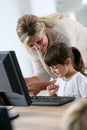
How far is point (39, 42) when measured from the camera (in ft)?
7.12

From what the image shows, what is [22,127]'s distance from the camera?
58.9 inches

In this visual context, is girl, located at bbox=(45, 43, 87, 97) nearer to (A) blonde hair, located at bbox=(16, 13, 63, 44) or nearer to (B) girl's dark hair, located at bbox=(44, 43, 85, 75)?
(B) girl's dark hair, located at bbox=(44, 43, 85, 75)

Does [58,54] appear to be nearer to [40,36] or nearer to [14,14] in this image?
[40,36]

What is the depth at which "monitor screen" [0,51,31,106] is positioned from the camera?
138 centimetres

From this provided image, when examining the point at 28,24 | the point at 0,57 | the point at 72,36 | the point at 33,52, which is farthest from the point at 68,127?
the point at 72,36

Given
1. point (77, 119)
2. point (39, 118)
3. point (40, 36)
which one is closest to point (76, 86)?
point (39, 118)

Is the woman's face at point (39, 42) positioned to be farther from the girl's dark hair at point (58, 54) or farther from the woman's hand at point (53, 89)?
the woman's hand at point (53, 89)

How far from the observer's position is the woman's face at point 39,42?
215 cm

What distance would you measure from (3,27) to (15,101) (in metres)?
2.08

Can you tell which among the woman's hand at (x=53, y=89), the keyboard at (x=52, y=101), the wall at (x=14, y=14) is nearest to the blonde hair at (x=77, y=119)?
the keyboard at (x=52, y=101)

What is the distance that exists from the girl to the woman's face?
22 centimetres

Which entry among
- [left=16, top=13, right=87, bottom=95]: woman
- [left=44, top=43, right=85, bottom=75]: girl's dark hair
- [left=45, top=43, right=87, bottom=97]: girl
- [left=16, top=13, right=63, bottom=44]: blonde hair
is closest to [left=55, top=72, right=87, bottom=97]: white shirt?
[left=45, top=43, right=87, bottom=97]: girl

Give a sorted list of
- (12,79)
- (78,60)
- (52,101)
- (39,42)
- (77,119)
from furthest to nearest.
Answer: (39,42) → (78,60) → (52,101) → (12,79) → (77,119)

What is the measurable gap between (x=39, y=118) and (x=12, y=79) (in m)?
0.30
